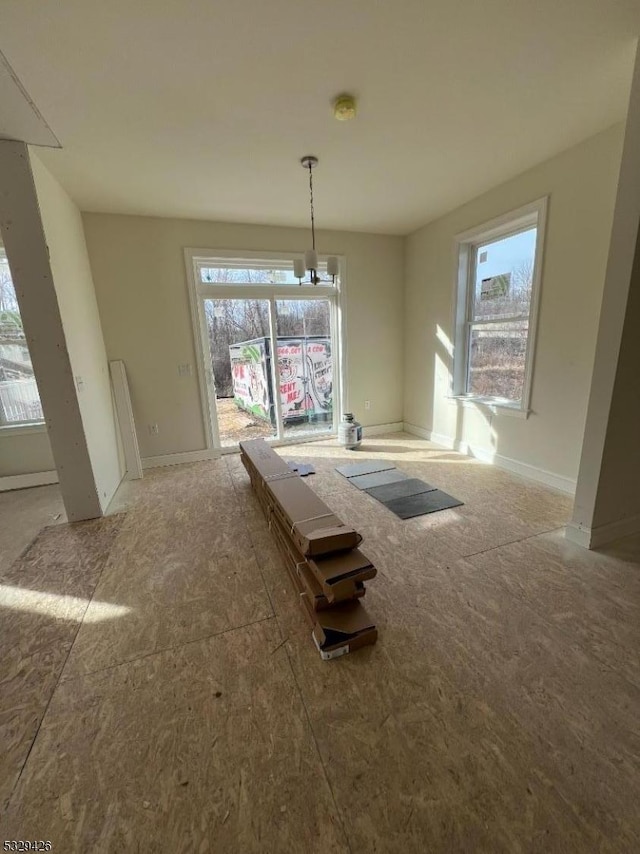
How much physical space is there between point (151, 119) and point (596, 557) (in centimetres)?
388

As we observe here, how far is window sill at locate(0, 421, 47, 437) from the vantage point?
3605 millimetres

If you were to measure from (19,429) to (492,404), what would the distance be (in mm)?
5053

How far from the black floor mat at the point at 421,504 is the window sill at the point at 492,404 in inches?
44.3

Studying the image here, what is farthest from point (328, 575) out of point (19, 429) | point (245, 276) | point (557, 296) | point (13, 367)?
point (13, 367)

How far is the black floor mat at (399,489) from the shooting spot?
3.05 metres

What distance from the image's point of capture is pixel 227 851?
0.93 metres

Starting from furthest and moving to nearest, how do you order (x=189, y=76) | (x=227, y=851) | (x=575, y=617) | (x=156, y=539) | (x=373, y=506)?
(x=373, y=506), (x=156, y=539), (x=189, y=76), (x=575, y=617), (x=227, y=851)

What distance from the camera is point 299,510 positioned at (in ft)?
6.70

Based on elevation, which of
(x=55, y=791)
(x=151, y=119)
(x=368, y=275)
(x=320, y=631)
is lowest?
(x=55, y=791)

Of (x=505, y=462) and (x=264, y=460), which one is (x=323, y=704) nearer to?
(x=264, y=460)

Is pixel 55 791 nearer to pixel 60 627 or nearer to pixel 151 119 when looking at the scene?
pixel 60 627

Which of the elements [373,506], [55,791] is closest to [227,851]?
[55,791]

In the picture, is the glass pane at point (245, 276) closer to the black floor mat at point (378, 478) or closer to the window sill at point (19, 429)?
the window sill at point (19, 429)

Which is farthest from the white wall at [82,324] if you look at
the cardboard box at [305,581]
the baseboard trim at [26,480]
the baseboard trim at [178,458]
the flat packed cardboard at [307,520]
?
the cardboard box at [305,581]
